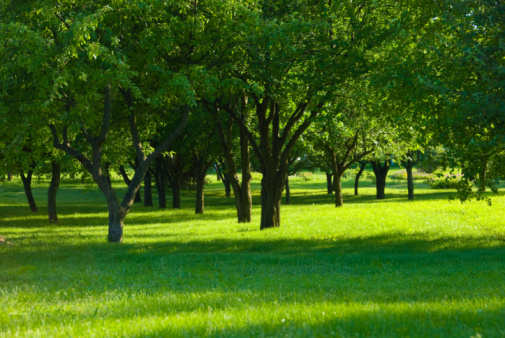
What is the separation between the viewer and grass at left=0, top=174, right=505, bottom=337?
A: 679 centimetres

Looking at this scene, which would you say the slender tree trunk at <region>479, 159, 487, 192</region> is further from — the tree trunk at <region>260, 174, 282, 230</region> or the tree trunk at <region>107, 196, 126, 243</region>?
the tree trunk at <region>107, 196, 126, 243</region>

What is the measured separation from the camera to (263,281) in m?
11.5

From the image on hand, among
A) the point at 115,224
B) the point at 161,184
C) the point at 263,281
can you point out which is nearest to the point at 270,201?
the point at 115,224

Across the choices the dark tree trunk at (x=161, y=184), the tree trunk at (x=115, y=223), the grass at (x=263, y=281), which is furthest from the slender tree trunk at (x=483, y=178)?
the dark tree trunk at (x=161, y=184)

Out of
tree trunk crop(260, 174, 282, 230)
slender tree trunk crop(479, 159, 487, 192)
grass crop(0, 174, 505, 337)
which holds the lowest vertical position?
grass crop(0, 174, 505, 337)

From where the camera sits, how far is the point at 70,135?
2492 cm

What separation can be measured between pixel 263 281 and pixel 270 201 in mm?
13216

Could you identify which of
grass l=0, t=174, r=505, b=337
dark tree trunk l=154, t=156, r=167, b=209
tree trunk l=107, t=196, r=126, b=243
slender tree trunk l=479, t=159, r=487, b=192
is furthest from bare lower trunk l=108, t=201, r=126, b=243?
dark tree trunk l=154, t=156, r=167, b=209

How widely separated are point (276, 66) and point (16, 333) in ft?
46.7

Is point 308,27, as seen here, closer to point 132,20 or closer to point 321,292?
point 132,20

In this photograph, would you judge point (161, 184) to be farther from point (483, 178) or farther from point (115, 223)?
point (483, 178)

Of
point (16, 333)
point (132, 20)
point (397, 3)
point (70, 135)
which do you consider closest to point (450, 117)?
point (397, 3)

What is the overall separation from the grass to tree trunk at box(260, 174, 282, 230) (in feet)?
4.13

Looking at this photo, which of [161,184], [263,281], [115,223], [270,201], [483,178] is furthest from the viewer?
[161,184]
